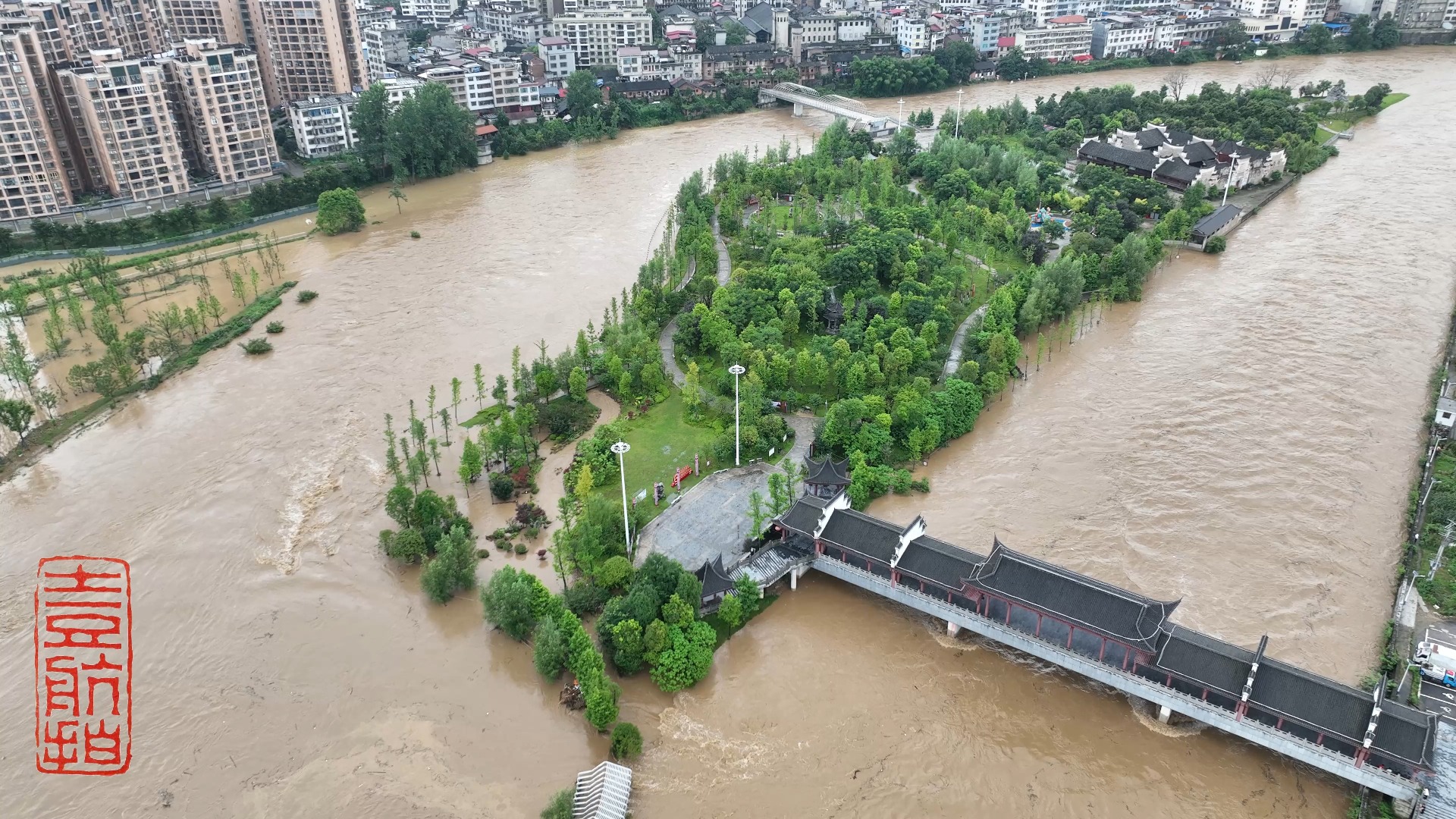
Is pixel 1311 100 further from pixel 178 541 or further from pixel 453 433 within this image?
pixel 178 541

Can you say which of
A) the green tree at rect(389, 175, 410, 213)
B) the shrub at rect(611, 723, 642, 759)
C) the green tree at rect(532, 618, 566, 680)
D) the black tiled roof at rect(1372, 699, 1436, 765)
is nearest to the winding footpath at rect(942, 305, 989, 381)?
the black tiled roof at rect(1372, 699, 1436, 765)

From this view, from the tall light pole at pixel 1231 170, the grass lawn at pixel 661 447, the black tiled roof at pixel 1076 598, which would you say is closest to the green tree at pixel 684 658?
the grass lawn at pixel 661 447

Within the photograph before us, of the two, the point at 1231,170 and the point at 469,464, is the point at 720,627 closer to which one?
the point at 469,464

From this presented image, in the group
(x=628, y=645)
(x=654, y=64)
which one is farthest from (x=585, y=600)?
(x=654, y=64)

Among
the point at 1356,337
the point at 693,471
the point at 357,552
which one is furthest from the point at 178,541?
the point at 1356,337

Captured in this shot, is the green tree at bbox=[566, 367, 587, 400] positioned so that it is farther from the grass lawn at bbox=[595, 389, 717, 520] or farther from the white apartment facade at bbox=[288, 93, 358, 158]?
the white apartment facade at bbox=[288, 93, 358, 158]

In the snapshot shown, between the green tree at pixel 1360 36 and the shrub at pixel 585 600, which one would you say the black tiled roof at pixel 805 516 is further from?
the green tree at pixel 1360 36
